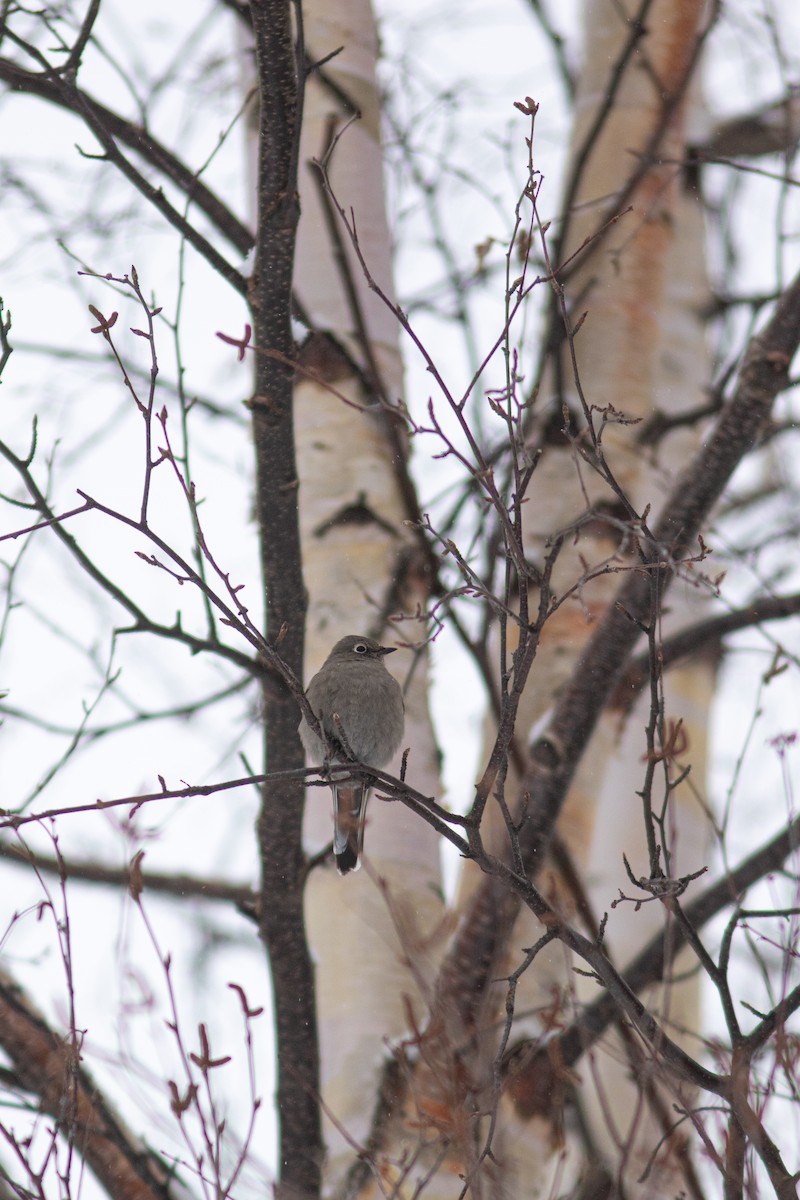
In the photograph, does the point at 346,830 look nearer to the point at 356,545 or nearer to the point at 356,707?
the point at 356,707

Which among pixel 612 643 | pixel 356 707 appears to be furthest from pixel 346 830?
pixel 612 643

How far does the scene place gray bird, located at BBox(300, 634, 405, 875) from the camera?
319 centimetres

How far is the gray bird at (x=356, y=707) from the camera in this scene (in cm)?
319

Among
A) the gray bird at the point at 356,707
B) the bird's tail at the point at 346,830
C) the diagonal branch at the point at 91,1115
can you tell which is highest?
the gray bird at the point at 356,707

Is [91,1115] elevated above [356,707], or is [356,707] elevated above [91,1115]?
[356,707]

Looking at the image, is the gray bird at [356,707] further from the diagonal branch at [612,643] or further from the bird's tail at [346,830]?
the diagonal branch at [612,643]

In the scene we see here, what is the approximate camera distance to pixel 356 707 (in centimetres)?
320

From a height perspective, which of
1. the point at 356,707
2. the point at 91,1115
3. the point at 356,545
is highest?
the point at 356,545

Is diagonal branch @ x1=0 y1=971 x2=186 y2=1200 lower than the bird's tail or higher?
lower

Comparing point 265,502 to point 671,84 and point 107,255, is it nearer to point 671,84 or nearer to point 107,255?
point 107,255

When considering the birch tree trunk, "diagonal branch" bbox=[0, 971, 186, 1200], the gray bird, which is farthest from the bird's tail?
"diagonal branch" bbox=[0, 971, 186, 1200]

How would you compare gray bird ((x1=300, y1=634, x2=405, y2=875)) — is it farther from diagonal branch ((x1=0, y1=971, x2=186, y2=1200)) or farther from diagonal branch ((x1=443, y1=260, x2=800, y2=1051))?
diagonal branch ((x1=0, y1=971, x2=186, y2=1200))

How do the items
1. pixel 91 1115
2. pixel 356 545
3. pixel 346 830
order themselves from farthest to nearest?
pixel 356 545, pixel 346 830, pixel 91 1115

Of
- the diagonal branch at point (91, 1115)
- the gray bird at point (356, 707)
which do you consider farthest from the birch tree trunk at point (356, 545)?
the diagonal branch at point (91, 1115)
